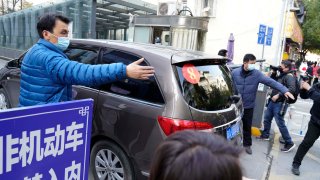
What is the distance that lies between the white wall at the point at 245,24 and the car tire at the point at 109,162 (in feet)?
45.9

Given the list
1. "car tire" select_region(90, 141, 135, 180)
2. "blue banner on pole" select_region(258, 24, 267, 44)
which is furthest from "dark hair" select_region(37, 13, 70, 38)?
"blue banner on pole" select_region(258, 24, 267, 44)

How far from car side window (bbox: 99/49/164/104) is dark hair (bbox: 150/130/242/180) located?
87.9 inches

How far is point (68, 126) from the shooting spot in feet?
7.15

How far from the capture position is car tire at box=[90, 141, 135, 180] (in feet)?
11.5

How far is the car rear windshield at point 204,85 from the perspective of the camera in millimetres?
3261

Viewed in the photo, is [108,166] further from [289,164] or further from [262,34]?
[262,34]

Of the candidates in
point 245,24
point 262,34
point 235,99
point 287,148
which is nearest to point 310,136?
point 287,148

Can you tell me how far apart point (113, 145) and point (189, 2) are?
16.6 meters

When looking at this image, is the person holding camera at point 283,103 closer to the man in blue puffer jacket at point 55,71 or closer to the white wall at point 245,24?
the man in blue puffer jacket at point 55,71

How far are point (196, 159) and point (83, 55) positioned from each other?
342cm

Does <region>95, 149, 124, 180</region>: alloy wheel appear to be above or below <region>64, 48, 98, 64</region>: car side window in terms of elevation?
below

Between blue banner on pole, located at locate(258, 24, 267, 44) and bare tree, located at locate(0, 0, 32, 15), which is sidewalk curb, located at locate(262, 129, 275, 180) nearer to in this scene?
blue banner on pole, located at locate(258, 24, 267, 44)

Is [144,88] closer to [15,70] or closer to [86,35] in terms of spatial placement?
[15,70]

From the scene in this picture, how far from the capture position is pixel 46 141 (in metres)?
2.04
